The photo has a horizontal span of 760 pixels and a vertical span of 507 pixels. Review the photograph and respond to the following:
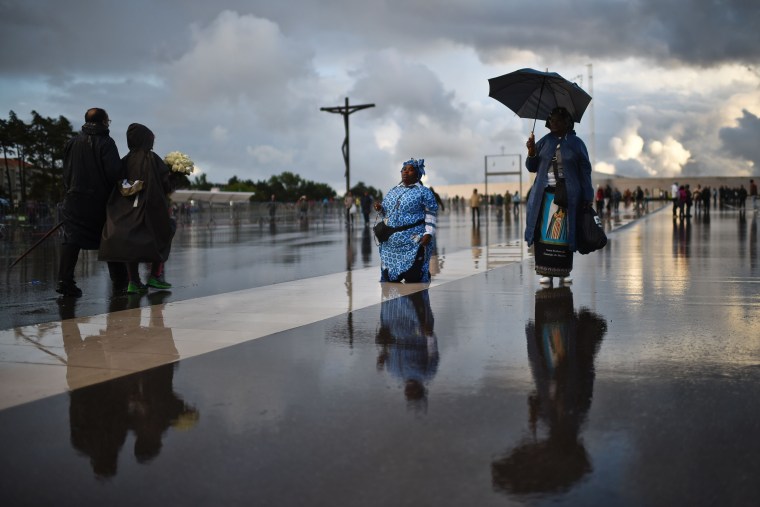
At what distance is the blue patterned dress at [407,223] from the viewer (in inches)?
391

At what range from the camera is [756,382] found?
4.61 m

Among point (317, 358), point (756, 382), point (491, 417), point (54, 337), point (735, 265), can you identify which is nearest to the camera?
point (491, 417)

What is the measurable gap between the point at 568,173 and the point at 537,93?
1374mm

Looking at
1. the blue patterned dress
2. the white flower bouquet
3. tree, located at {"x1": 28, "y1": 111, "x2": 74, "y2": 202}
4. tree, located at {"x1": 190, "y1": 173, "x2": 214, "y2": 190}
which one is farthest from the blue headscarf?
tree, located at {"x1": 190, "y1": 173, "x2": 214, "y2": 190}

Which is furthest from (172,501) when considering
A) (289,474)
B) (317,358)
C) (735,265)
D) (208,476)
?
(735,265)

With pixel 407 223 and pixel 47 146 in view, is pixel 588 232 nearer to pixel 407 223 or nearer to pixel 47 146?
pixel 407 223

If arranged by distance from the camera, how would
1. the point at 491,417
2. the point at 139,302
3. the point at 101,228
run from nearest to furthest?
the point at 491,417
the point at 139,302
the point at 101,228

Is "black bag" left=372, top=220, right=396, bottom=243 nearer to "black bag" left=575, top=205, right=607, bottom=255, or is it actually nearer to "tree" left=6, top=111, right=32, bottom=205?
"black bag" left=575, top=205, right=607, bottom=255

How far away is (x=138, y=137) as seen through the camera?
930cm

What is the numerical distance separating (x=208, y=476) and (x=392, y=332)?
3407mm

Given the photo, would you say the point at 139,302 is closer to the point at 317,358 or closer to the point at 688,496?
the point at 317,358

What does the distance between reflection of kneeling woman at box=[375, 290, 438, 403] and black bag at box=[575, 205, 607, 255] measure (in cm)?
216

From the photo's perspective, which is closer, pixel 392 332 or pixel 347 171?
pixel 392 332

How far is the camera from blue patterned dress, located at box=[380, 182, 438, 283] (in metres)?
9.94
